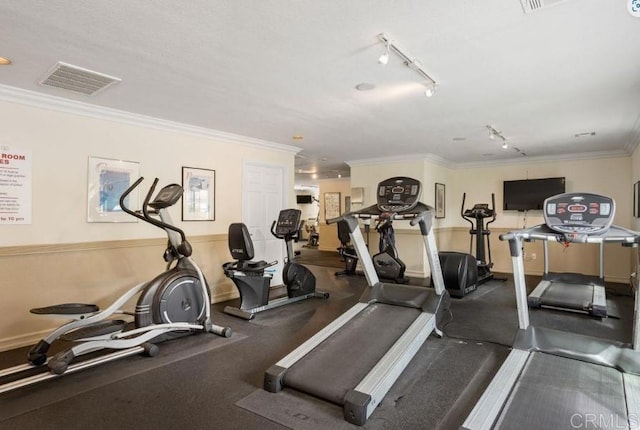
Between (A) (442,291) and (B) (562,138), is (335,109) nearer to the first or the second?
(A) (442,291)

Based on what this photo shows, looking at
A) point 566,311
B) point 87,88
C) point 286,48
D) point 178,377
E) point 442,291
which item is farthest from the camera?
point 566,311

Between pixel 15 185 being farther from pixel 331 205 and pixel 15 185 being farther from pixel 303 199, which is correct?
pixel 303 199

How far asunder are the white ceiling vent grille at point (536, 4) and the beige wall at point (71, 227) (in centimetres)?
403

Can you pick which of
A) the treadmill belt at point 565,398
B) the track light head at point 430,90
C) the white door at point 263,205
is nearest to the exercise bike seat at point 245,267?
the white door at point 263,205

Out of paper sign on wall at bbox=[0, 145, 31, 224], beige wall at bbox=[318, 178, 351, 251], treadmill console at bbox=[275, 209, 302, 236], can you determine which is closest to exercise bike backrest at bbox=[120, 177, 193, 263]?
paper sign on wall at bbox=[0, 145, 31, 224]

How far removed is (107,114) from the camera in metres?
3.97

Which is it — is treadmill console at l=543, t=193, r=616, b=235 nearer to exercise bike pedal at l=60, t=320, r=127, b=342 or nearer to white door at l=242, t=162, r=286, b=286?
exercise bike pedal at l=60, t=320, r=127, b=342

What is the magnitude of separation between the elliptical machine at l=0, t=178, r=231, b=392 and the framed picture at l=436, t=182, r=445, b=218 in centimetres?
526

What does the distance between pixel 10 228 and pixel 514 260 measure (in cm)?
463

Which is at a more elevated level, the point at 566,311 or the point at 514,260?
the point at 514,260

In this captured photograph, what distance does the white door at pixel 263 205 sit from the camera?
18.7 ft

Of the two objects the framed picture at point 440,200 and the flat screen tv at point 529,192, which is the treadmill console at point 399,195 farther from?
the flat screen tv at point 529,192

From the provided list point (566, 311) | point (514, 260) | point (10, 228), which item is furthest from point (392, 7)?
point (566, 311)

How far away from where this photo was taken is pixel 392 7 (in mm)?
2000
